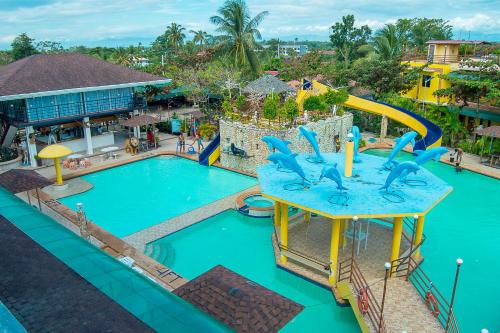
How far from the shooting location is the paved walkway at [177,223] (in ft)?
49.8

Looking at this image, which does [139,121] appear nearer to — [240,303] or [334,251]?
[334,251]

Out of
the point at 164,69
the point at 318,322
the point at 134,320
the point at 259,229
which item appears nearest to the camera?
the point at 134,320

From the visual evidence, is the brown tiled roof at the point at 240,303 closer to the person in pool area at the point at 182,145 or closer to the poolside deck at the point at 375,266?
the poolside deck at the point at 375,266

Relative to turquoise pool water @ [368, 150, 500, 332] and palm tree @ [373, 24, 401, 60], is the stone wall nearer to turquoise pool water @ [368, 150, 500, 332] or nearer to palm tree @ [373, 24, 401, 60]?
turquoise pool water @ [368, 150, 500, 332]

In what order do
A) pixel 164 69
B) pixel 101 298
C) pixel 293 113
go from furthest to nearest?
pixel 164 69 < pixel 293 113 < pixel 101 298

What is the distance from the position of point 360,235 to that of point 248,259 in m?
3.86

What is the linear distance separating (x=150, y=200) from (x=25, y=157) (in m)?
9.60

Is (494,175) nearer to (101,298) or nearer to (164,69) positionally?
(101,298)

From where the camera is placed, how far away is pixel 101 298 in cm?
648

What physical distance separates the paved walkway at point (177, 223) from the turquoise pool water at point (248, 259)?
258 mm

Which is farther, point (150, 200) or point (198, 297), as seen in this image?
point (150, 200)

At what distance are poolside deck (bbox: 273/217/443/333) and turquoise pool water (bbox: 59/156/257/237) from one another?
5.62m

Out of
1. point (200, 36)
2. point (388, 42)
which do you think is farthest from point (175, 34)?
point (388, 42)

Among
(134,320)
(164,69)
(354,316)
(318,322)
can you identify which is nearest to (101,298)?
(134,320)
